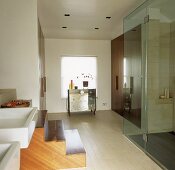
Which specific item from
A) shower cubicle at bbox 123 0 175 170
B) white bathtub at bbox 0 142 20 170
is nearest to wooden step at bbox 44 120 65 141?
white bathtub at bbox 0 142 20 170

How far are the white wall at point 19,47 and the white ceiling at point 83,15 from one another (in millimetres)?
374

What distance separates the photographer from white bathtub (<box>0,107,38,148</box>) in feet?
4.66

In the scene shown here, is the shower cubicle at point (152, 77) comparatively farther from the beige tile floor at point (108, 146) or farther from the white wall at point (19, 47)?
the white wall at point (19, 47)

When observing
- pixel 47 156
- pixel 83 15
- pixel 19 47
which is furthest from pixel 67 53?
Answer: pixel 47 156

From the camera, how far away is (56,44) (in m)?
6.17

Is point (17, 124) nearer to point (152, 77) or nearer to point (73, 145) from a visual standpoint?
point (73, 145)

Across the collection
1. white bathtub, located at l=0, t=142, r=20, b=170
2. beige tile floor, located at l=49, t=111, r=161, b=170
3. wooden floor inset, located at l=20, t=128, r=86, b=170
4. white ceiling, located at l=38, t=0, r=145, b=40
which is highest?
white ceiling, located at l=38, t=0, r=145, b=40

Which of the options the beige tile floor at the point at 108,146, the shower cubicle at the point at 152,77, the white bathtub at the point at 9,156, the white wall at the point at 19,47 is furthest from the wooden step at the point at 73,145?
the white bathtub at the point at 9,156

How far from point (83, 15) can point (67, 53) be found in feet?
8.02

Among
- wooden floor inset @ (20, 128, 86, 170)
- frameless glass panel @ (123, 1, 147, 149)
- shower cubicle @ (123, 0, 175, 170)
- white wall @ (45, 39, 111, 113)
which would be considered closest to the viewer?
wooden floor inset @ (20, 128, 86, 170)

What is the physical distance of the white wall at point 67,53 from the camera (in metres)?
6.18

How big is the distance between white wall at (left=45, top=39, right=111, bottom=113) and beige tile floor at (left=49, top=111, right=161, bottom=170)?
1160 millimetres

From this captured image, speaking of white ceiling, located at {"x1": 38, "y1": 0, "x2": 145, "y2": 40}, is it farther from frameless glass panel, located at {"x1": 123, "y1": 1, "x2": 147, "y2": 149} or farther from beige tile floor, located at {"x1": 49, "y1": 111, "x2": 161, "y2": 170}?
beige tile floor, located at {"x1": 49, "y1": 111, "x2": 161, "y2": 170}

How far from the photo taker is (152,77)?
367cm
